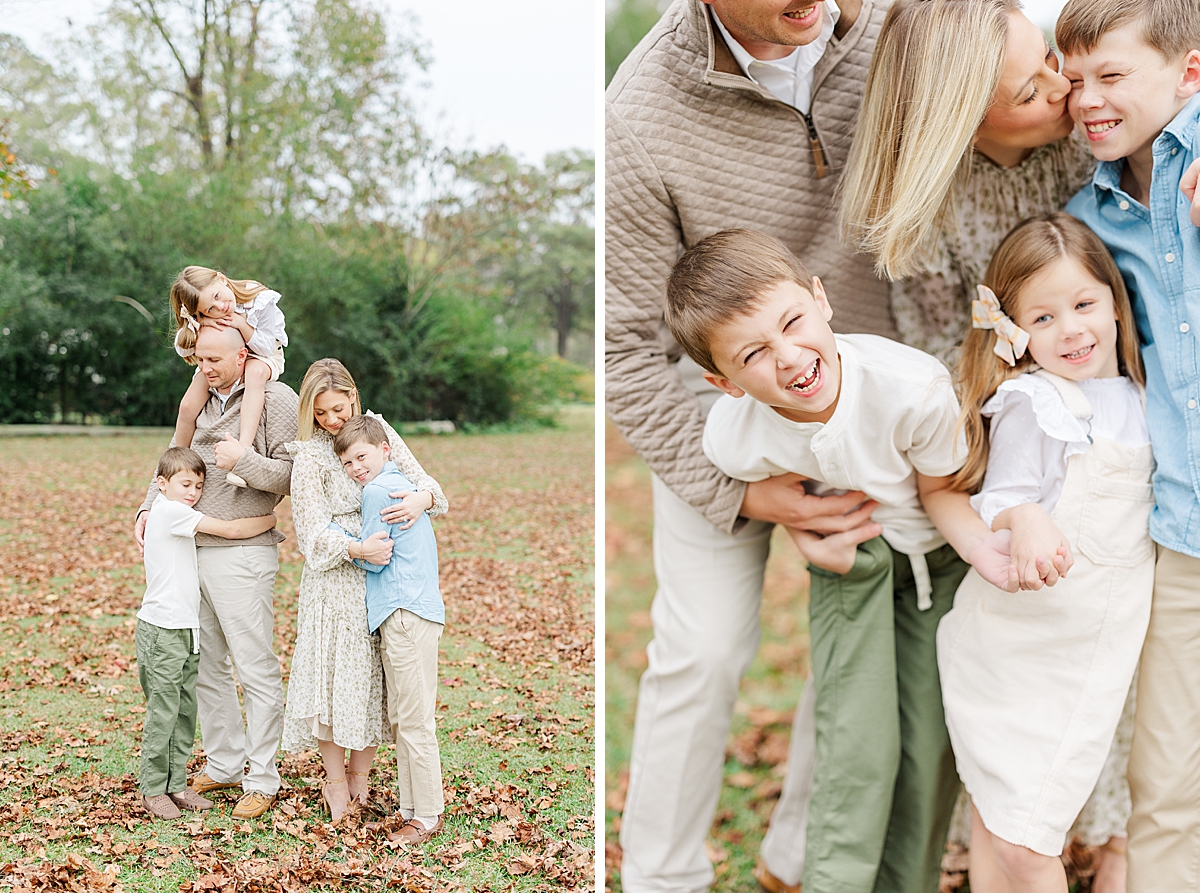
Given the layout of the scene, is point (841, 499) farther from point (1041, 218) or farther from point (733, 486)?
point (1041, 218)

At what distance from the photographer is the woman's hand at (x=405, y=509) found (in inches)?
93.3

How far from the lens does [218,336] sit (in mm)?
2426

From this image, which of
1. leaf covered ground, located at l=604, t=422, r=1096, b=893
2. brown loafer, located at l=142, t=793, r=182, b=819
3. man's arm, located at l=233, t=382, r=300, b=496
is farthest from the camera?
leaf covered ground, located at l=604, t=422, r=1096, b=893

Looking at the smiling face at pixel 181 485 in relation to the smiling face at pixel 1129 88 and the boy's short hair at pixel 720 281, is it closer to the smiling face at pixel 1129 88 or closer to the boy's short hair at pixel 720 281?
the boy's short hair at pixel 720 281

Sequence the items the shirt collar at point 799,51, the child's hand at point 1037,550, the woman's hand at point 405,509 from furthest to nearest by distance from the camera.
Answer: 1. the woman's hand at point 405,509
2. the shirt collar at point 799,51
3. the child's hand at point 1037,550

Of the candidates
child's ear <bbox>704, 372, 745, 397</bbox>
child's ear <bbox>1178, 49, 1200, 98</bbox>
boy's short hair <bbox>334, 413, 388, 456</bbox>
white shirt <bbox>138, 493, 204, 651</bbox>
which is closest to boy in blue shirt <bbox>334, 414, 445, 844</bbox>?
boy's short hair <bbox>334, 413, 388, 456</bbox>

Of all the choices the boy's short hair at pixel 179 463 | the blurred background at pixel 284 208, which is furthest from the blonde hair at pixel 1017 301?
the blurred background at pixel 284 208

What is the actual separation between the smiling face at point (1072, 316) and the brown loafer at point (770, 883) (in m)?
1.66

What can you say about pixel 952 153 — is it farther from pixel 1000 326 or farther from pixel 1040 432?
pixel 1040 432

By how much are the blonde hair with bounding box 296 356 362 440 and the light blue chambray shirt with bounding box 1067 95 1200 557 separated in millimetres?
1797

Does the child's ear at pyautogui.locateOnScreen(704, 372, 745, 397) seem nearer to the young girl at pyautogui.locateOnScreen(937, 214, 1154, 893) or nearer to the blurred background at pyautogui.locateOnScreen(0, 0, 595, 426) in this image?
the young girl at pyautogui.locateOnScreen(937, 214, 1154, 893)

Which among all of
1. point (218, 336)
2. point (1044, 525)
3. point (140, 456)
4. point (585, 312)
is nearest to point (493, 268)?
point (585, 312)

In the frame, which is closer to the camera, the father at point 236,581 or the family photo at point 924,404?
the family photo at point 924,404

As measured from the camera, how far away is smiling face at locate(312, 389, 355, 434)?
2.39 m
